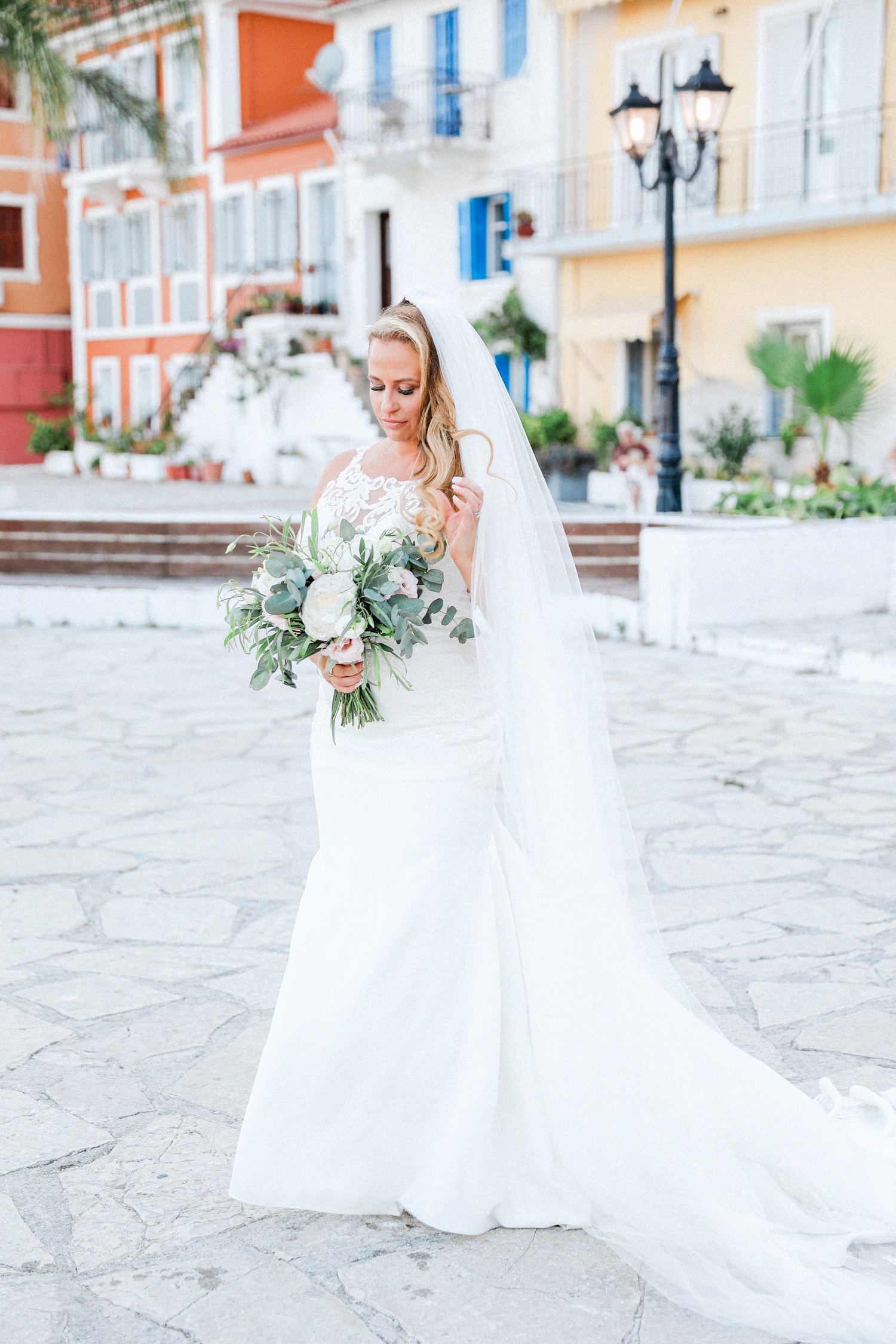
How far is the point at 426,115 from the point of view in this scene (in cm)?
2317

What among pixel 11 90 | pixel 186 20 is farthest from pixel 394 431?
pixel 11 90

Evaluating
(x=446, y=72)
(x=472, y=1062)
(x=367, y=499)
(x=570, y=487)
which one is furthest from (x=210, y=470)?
(x=472, y=1062)

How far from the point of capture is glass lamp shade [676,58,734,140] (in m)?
12.5

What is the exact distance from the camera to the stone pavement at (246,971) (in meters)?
2.67

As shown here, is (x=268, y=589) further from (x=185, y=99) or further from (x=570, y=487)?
(x=185, y=99)

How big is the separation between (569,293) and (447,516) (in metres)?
19.9

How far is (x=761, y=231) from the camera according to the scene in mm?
19266

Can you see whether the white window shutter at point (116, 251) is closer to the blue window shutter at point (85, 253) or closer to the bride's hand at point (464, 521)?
the blue window shutter at point (85, 253)

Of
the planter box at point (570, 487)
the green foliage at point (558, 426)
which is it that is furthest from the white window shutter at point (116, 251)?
the planter box at point (570, 487)

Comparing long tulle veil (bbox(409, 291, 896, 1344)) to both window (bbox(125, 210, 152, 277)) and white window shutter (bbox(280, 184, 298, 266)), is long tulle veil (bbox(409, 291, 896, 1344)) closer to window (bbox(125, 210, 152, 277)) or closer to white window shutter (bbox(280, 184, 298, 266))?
white window shutter (bbox(280, 184, 298, 266))

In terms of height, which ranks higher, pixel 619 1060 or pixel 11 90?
pixel 11 90

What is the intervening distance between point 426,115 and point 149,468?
783cm

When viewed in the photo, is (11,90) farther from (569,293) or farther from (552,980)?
(552,980)

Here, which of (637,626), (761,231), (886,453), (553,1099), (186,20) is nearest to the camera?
(553,1099)
